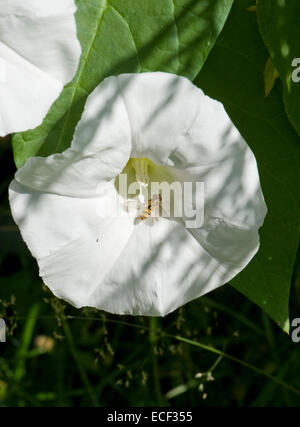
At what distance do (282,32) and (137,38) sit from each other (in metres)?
0.28

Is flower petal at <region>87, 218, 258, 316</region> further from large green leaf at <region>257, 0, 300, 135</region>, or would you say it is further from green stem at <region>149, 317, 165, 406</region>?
green stem at <region>149, 317, 165, 406</region>

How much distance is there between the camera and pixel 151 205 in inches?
52.6

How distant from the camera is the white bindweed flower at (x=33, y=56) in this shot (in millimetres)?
1075

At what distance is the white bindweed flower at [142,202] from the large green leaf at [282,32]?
0.16 meters

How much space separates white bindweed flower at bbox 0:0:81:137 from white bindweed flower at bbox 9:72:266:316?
79 mm

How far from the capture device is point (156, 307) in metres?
1.25

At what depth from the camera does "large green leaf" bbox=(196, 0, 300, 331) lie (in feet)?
4.23

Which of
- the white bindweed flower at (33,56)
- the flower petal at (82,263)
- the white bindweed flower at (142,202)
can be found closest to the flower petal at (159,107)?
the white bindweed flower at (142,202)

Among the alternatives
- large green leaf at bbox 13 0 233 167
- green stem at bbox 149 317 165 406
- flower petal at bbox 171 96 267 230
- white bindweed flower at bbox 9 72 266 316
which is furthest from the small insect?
green stem at bbox 149 317 165 406

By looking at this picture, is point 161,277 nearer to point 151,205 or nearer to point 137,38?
point 151,205

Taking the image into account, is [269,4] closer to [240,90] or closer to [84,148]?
[240,90]

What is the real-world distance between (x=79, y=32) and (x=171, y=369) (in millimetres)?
1237
